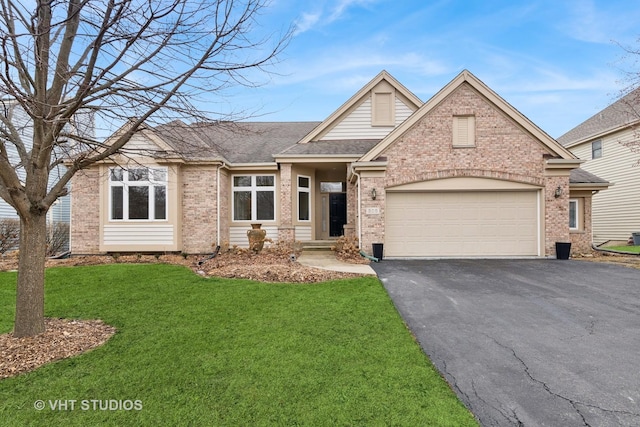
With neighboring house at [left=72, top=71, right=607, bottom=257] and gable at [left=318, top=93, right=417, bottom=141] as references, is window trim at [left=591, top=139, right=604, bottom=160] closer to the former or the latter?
neighboring house at [left=72, top=71, right=607, bottom=257]

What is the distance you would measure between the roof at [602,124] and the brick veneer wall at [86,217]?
2414 centimetres

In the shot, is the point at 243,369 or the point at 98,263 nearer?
the point at 243,369

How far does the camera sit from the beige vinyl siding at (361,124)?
13844mm

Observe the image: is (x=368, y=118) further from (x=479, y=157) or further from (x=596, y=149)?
(x=596, y=149)

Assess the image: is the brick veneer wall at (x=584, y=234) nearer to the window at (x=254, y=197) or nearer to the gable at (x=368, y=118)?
the gable at (x=368, y=118)

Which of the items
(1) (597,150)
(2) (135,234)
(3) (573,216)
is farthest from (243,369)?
(1) (597,150)

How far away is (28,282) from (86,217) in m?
9.11

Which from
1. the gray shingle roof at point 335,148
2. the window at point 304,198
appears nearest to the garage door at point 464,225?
the gray shingle roof at point 335,148

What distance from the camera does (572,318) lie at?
198 inches

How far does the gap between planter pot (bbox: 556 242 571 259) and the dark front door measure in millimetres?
8152

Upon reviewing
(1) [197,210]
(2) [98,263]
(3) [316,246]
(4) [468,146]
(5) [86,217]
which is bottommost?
(2) [98,263]

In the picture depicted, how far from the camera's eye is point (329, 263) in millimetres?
9641

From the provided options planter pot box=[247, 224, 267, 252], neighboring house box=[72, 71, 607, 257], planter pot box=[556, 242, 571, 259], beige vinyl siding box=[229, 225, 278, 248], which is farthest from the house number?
planter pot box=[556, 242, 571, 259]

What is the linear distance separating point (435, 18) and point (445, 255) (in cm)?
922
